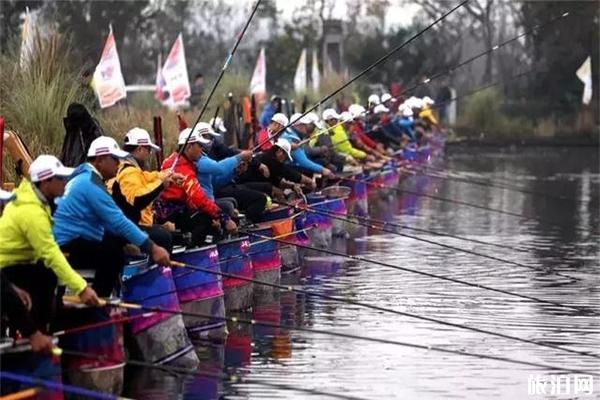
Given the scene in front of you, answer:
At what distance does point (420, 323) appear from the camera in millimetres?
15484

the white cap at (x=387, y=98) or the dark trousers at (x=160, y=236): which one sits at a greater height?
the white cap at (x=387, y=98)

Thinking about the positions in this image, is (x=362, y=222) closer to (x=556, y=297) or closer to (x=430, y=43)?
(x=556, y=297)

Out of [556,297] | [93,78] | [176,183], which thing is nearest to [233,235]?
[176,183]

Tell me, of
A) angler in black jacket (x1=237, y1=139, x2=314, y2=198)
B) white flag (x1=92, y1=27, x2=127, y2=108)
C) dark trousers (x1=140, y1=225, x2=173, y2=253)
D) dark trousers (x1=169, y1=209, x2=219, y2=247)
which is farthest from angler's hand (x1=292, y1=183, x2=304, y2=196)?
dark trousers (x1=140, y1=225, x2=173, y2=253)

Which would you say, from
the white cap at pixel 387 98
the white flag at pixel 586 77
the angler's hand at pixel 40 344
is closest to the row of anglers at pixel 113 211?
the angler's hand at pixel 40 344

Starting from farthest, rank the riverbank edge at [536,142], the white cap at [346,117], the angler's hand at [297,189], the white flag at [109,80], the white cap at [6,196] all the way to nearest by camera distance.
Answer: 1. the riverbank edge at [536,142]
2. the white flag at [109,80]
3. the white cap at [346,117]
4. the angler's hand at [297,189]
5. the white cap at [6,196]

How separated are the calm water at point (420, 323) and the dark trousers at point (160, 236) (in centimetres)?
103

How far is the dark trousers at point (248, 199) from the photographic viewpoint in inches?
722

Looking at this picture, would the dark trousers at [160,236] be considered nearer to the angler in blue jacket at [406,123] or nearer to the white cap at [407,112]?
the angler in blue jacket at [406,123]

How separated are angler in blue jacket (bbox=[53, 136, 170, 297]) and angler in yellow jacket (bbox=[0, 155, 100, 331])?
34.2 inches

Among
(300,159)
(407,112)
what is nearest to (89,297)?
(300,159)

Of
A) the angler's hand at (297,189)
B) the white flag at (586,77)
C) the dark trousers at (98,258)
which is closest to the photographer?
the dark trousers at (98,258)

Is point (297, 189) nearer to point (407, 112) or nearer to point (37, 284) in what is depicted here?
point (37, 284)

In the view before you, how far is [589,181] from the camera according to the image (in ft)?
133
